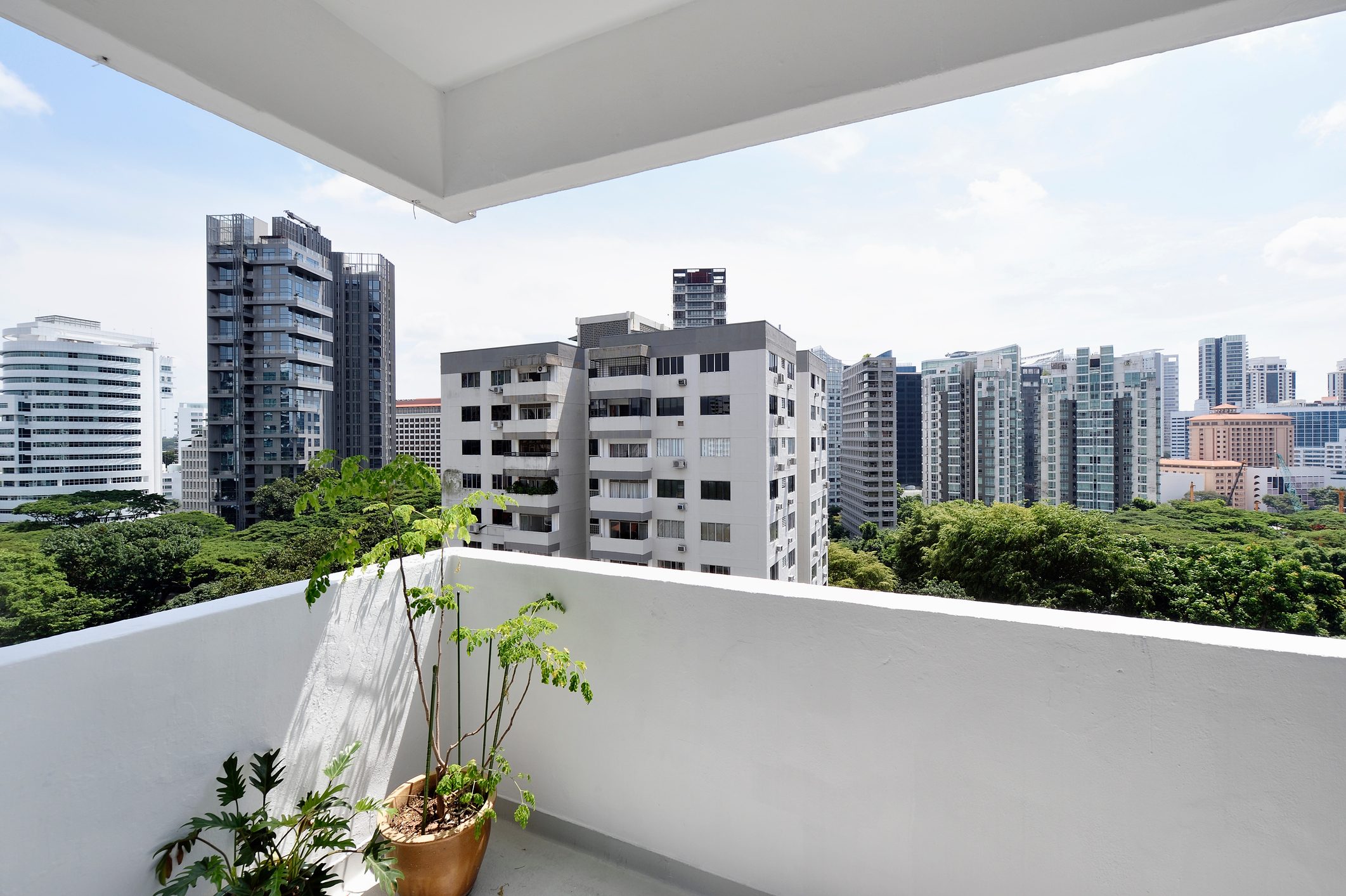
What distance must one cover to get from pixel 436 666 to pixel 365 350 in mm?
5113

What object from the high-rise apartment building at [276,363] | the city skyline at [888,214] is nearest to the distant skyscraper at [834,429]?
the city skyline at [888,214]

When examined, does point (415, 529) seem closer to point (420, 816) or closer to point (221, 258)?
point (420, 816)

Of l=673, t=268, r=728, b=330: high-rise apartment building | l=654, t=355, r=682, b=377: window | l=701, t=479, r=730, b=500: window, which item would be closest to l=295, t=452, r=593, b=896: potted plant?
l=701, t=479, r=730, b=500: window

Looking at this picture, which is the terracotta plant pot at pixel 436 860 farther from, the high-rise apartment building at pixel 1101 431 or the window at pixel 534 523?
the window at pixel 534 523

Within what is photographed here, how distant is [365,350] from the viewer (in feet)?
17.9

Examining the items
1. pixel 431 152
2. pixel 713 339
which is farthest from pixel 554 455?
pixel 431 152

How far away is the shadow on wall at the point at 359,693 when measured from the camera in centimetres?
129

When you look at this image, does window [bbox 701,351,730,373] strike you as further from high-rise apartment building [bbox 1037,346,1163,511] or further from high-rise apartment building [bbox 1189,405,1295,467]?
high-rise apartment building [bbox 1189,405,1295,467]

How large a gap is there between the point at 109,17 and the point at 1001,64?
1415 mm

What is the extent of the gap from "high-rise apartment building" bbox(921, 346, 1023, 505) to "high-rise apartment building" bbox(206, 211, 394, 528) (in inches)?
417

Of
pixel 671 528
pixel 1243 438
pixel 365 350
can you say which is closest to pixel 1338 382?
pixel 1243 438

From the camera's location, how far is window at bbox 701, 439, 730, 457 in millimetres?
15031

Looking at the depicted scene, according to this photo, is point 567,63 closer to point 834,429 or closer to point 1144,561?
point 1144,561

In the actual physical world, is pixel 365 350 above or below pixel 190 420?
above
